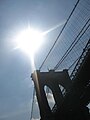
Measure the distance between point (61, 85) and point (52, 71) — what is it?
7.27 ft

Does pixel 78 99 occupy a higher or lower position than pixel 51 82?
lower

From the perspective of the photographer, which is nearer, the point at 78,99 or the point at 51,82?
the point at 78,99

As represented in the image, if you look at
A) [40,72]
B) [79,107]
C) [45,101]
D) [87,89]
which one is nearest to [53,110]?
[45,101]

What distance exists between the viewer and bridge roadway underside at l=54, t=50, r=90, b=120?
60.5ft

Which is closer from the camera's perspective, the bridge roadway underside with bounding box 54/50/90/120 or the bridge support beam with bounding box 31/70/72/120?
the bridge roadway underside with bounding box 54/50/90/120

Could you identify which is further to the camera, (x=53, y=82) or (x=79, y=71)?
(x=53, y=82)

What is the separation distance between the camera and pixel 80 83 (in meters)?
20.0

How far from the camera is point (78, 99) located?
22969 millimetres

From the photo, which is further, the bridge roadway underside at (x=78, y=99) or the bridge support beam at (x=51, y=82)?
the bridge support beam at (x=51, y=82)

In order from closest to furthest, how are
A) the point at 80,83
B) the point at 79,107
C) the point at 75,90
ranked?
the point at 80,83 → the point at 75,90 → the point at 79,107

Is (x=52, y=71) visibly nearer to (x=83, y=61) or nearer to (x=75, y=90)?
(x=75, y=90)

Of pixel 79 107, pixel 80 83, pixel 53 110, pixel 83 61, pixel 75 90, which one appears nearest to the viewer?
pixel 83 61

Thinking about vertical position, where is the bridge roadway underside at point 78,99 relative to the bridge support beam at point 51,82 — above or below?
below

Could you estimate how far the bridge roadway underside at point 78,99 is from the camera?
1845cm
